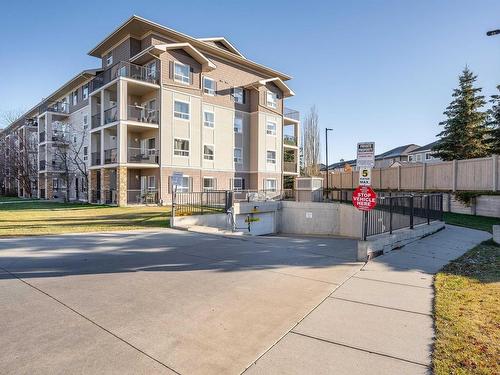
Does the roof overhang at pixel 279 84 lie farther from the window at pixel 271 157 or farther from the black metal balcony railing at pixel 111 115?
the black metal balcony railing at pixel 111 115

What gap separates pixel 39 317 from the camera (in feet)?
14.0

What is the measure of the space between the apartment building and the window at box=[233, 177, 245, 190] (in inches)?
5.8

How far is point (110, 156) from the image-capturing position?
91.0 ft

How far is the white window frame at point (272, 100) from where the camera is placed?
35.5 metres

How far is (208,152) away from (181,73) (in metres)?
7.13

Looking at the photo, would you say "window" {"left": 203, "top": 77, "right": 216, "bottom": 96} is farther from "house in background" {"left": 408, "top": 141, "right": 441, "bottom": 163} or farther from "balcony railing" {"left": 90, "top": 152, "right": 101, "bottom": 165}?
"house in background" {"left": 408, "top": 141, "right": 441, "bottom": 163}

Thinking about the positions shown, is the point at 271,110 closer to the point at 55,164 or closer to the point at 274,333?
the point at 55,164

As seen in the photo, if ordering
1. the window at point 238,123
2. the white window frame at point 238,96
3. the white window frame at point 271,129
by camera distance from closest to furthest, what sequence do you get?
1. the white window frame at point 238,96
2. the window at point 238,123
3. the white window frame at point 271,129

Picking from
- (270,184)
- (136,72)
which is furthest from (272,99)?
(136,72)

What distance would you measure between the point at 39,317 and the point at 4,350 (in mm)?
890

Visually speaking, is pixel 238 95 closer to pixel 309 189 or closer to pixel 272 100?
pixel 272 100

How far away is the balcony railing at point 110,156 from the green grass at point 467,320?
2535 centimetres

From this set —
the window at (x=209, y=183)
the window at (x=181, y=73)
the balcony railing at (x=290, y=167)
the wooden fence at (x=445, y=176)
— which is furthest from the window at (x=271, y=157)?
the window at (x=181, y=73)

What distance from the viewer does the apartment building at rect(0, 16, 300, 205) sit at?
2669cm
